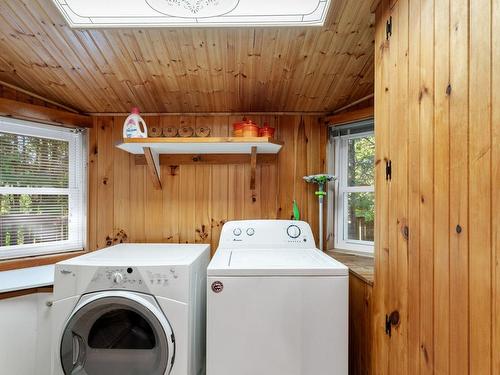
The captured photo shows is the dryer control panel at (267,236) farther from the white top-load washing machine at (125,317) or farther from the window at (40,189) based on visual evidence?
the window at (40,189)

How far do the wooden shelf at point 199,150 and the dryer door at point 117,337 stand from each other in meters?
0.96

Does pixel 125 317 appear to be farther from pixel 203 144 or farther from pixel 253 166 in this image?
pixel 253 166

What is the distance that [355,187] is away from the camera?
82.0 inches

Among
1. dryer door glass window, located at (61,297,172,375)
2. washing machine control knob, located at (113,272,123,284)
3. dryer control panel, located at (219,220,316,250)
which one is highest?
dryer control panel, located at (219,220,316,250)

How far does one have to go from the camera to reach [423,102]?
940mm

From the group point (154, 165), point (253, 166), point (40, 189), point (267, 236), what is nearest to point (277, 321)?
point (267, 236)

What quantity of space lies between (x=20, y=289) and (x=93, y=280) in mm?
519

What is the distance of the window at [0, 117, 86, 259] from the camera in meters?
1.91

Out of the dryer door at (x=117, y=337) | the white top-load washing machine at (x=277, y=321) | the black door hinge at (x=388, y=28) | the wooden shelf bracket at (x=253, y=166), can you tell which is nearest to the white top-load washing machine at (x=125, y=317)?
the dryer door at (x=117, y=337)

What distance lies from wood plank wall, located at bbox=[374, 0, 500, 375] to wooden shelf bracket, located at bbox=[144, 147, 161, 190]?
59.0 inches

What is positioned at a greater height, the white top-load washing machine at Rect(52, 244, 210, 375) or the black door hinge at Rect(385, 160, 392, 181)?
the black door hinge at Rect(385, 160, 392, 181)

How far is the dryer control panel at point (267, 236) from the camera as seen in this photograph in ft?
6.25

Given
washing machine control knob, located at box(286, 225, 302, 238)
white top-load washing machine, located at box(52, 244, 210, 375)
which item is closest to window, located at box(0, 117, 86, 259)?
white top-load washing machine, located at box(52, 244, 210, 375)

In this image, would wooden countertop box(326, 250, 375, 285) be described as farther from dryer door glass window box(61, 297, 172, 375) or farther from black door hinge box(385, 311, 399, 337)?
dryer door glass window box(61, 297, 172, 375)
